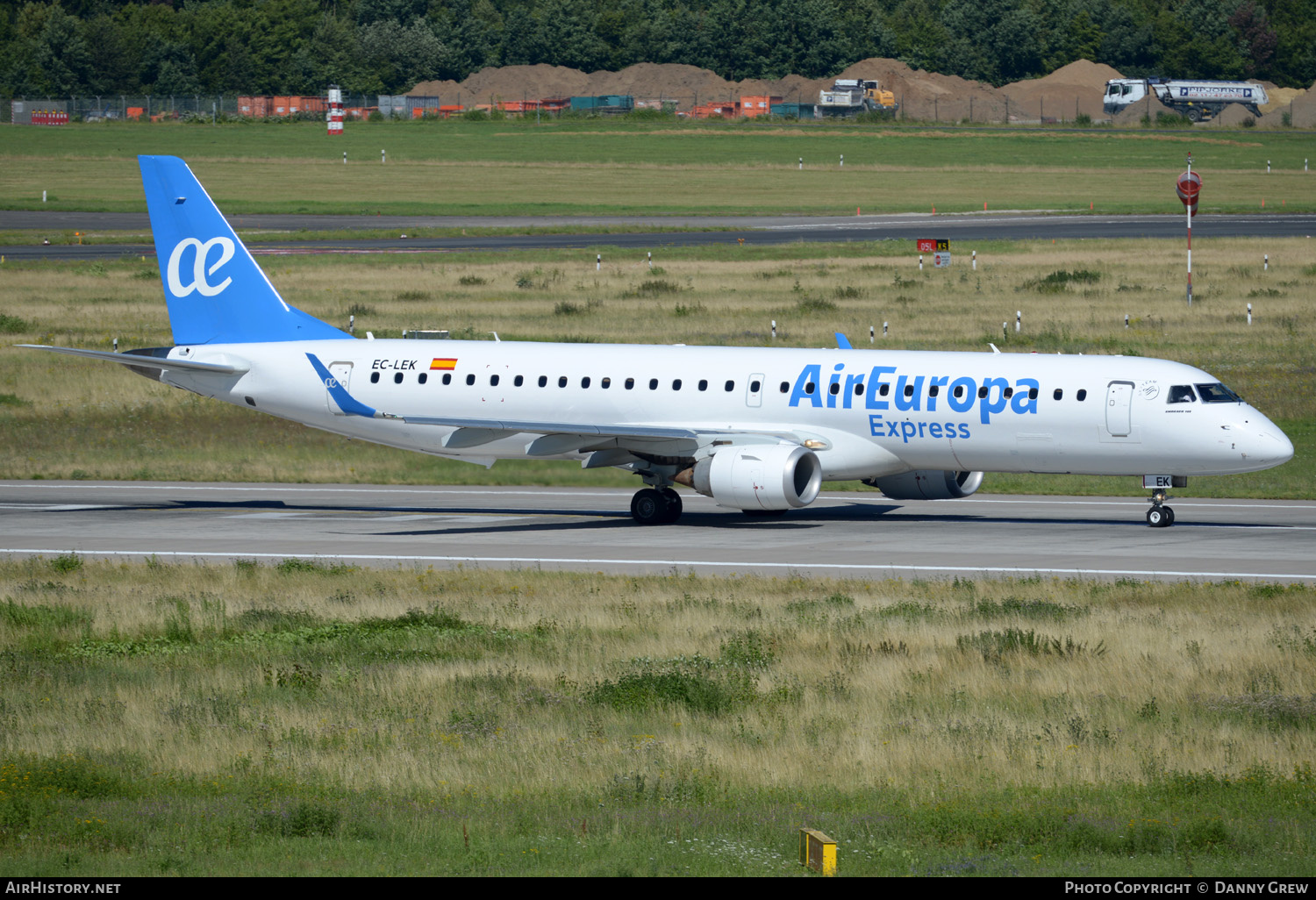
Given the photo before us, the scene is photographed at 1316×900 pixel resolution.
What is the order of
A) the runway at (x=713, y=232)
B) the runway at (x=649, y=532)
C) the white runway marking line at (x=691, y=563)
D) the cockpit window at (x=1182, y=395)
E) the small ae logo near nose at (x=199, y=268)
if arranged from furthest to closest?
the runway at (x=713, y=232)
the small ae logo near nose at (x=199, y=268)
the cockpit window at (x=1182, y=395)
the runway at (x=649, y=532)
the white runway marking line at (x=691, y=563)

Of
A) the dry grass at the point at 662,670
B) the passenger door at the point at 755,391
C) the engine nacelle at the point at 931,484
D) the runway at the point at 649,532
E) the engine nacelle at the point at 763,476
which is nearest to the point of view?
the dry grass at the point at 662,670

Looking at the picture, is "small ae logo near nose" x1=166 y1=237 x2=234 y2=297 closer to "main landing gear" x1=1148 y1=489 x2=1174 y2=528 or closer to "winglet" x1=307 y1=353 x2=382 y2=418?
"winglet" x1=307 y1=353 x2=382 y2=418

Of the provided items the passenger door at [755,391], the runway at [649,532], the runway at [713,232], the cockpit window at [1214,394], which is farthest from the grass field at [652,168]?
the cockpit window at [1214,394]

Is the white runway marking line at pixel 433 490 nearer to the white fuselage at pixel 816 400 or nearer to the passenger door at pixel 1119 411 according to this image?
the white fuselage at pixel 816 400

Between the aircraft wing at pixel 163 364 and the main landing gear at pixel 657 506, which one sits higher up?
the aircraft wing at pixel 163 364

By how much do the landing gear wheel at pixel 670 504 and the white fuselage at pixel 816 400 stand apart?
4.48 feet

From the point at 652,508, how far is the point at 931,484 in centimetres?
668

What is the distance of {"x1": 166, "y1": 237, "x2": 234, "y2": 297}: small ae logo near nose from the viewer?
43188 mm

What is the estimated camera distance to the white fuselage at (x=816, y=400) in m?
35.8

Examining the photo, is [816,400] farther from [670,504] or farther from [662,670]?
[662,670]

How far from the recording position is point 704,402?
127ft

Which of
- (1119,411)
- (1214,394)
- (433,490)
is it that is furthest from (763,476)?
(433,490)

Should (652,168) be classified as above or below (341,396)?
above
